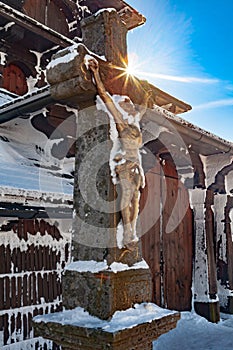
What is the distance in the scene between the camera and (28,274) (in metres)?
5.01

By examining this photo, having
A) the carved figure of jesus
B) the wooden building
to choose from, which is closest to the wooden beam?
the wooden building

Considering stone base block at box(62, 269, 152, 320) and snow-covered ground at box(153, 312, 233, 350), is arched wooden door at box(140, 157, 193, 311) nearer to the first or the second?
snow-covered ground at box(153, 312, 233, 350)

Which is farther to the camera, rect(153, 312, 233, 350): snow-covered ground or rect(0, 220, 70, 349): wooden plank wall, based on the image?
rect(153, 312, 233, 350): snow-covered ground

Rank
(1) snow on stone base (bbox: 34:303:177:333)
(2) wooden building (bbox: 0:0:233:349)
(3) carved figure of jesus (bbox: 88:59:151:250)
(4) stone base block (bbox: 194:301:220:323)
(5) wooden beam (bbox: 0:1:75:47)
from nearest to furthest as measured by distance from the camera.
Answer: (1) snow on stone base (bbox: 34:303:177:333)
(3) carved figure of jesus (bbox: 88:59:151:250)
(2) wooden building (bbox: 0:0:233:349)
(5) wooden beam (bbox: 0:1:75:47)
(4) stone base block (bbox: 194:301:220:323)

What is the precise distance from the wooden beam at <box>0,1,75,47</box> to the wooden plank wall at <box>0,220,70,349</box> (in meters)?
3.49

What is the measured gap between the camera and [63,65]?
2.95 meters

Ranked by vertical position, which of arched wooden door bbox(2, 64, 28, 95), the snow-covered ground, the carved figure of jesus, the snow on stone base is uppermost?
arched wooden door bbox(2, 64, 28, 95)

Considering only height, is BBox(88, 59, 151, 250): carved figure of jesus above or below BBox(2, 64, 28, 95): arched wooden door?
below

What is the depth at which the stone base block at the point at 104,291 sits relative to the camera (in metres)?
2.65

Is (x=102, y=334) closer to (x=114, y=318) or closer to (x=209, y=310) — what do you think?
(x=114, y=318)

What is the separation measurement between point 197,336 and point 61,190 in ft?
11.5

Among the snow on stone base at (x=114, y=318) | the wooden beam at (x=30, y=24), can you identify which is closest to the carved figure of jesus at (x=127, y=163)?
the snow on stone base at (x=114, y=318)

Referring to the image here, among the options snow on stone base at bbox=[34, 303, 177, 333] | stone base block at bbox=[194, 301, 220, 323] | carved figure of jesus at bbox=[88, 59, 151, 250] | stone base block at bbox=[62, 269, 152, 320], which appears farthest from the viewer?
stone base block at bbox=[194, 301, 220, 323]

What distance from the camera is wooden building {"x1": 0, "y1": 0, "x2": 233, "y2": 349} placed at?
4676 millimetres
